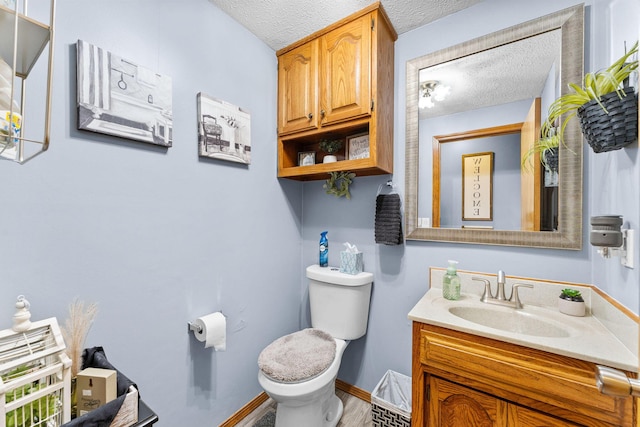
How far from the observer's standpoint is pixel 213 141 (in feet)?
4.71

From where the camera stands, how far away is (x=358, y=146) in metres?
1.74

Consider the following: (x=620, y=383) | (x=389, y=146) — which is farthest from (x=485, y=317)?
(x=389, y=146)

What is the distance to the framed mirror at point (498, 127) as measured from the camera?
1204 millimetres

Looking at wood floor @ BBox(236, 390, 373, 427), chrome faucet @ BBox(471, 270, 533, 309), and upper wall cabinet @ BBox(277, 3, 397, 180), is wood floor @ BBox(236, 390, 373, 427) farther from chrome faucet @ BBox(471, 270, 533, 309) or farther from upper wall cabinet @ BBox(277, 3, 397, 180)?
upper wall cabinet @ BBox(277, 3, 397, 180)

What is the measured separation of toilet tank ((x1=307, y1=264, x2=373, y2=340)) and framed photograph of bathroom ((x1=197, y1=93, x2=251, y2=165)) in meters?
0.90

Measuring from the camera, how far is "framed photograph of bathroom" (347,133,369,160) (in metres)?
1.70

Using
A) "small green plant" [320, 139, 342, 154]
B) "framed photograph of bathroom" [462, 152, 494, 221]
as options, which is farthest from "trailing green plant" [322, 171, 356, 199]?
"framed photograph of bathroom" [462, 152, 494, 221]

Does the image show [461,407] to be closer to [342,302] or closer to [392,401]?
[392,401]

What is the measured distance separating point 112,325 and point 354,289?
121 centimetres

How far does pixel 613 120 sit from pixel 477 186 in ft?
2.10

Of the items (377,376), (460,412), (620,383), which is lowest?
(377,376)

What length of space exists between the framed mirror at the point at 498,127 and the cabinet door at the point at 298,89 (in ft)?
1.91

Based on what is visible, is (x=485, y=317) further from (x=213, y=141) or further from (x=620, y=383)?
(x=213, y=141)

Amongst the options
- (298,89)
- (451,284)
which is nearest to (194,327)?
(451,284)
